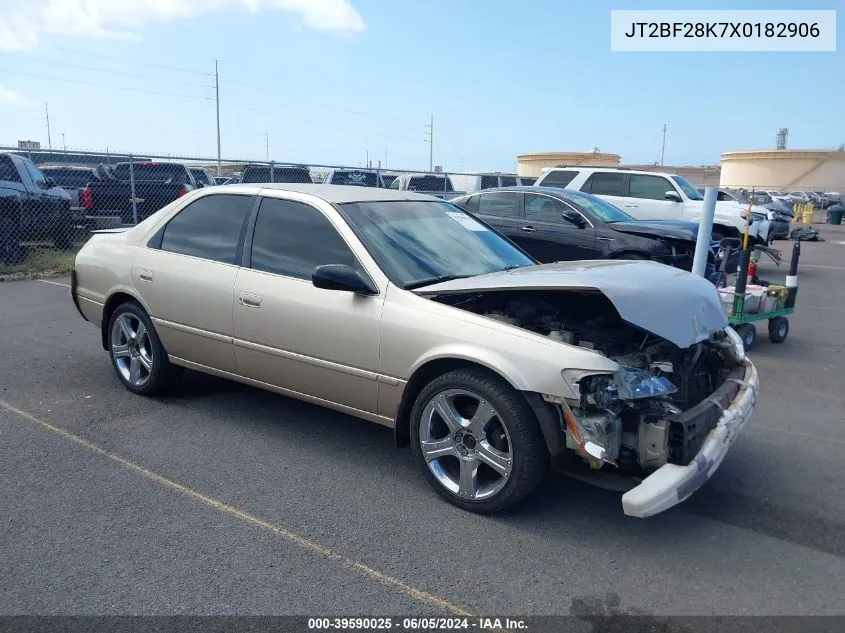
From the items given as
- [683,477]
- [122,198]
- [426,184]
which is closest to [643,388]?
[683,477]

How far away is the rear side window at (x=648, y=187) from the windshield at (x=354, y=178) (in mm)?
7219

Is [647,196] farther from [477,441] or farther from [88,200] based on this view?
[477,441]

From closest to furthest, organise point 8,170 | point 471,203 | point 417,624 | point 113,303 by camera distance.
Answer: point 417,624 → point 113,303 → point 471,203 → point 8,170

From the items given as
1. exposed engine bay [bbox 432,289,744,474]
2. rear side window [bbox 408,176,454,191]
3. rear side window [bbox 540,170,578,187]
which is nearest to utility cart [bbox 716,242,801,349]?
exposed engine bay [bbox 432,289,744,474]

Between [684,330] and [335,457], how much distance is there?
2.13 metres

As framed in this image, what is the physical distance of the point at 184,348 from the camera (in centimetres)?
500

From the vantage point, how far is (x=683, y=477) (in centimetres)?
319

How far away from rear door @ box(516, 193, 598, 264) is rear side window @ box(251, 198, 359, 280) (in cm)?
602

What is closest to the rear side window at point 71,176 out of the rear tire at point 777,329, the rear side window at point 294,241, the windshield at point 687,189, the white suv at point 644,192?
the white suv at point 644,192

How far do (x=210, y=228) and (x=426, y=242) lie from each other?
5.17 feet

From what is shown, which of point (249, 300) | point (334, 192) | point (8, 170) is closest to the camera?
point (249, 300)

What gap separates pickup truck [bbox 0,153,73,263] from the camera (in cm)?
1162

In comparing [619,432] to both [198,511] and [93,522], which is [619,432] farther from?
[93,522]

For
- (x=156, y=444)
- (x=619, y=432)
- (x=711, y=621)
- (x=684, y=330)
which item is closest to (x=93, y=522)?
(x=156, y=444)
